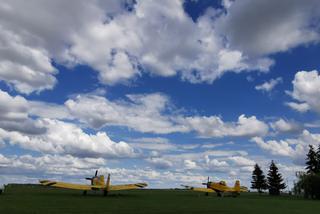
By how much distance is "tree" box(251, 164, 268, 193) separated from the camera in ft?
340

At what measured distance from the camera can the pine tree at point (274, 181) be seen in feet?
314

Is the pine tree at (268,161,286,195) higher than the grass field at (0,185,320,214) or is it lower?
higher

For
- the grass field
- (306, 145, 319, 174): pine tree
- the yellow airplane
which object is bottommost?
the grass field

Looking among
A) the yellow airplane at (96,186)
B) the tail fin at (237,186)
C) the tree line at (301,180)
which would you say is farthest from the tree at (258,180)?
the yellow airplane at (96,186)

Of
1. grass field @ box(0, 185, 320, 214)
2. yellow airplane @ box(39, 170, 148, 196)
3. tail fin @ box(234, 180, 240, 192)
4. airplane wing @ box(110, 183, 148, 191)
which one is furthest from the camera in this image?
tail fin @ box(234, 180, 240, 192)

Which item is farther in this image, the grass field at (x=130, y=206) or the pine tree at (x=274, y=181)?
the pine tree at (x=274, y=181)

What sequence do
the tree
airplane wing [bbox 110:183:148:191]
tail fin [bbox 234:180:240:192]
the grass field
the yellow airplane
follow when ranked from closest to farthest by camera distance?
the grass field, the yellow airplane, airplane wing [bbox 110:183:148:191], tail fin [bbox 234:180:240:192], the tree

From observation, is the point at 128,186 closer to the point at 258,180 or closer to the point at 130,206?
the point at 130,206

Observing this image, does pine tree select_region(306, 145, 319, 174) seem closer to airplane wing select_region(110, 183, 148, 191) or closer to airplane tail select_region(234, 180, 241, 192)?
airplane tail select_region(234, 180, 241, 192)

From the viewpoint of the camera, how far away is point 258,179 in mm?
104562

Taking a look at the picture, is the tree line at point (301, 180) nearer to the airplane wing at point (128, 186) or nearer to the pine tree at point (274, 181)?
the pine tree at point (274, 181)

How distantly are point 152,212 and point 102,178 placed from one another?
127 ft

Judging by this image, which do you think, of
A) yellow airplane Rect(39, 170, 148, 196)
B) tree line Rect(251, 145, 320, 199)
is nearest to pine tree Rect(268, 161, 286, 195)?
tree line Rect(251, 145, 320, 199)

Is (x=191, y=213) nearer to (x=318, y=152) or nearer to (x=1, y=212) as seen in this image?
(x=1, y=212)
